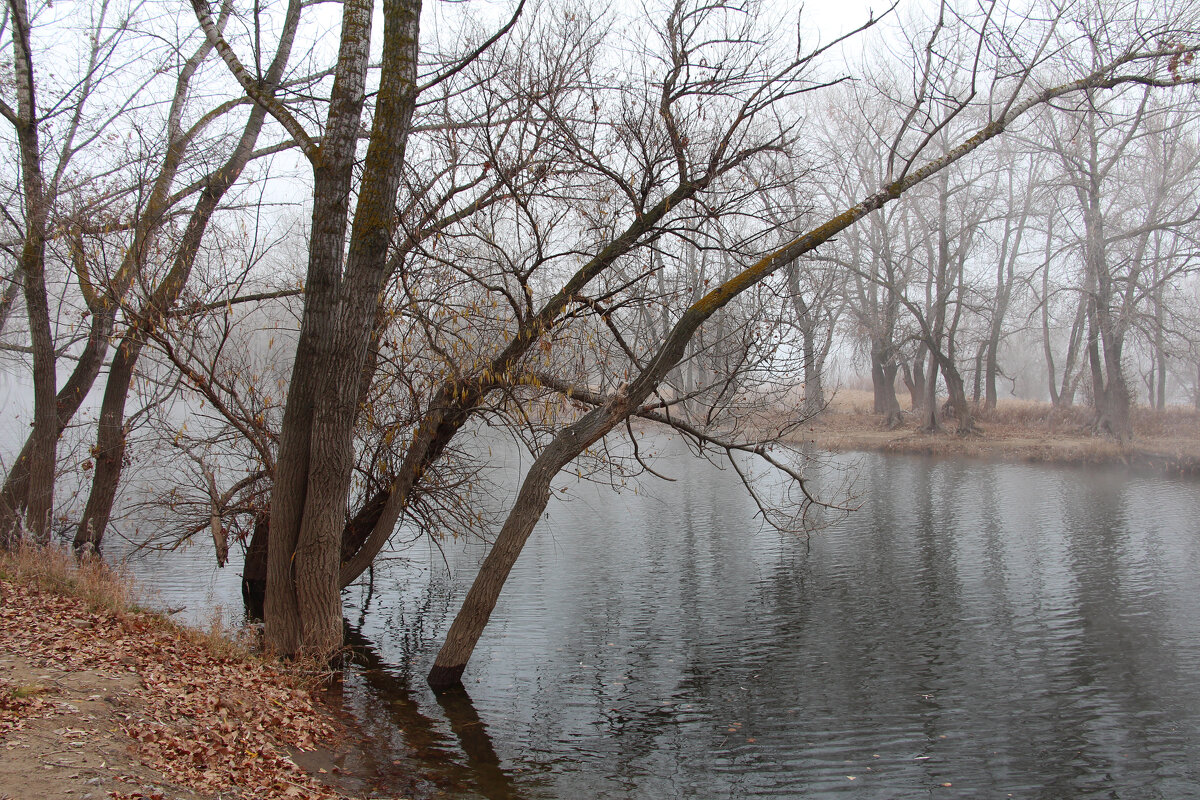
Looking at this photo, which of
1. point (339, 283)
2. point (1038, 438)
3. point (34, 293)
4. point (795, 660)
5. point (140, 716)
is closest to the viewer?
point (140, 716)

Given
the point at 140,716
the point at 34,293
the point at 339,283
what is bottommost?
the point at 140,716

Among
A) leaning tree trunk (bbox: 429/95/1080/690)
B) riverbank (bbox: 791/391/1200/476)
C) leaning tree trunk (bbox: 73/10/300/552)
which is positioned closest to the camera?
leaning tree trunk (bbox: 429/95/1080/690)

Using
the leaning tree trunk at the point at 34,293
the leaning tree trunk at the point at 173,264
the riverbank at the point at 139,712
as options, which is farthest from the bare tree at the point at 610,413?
the leaning tree trunk at the point at 34,293

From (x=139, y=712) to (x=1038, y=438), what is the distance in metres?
28.8

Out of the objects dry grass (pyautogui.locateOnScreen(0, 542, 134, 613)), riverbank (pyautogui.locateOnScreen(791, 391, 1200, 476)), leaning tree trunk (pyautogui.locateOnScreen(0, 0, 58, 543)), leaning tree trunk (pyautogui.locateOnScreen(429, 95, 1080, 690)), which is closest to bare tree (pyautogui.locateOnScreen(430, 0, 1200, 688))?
leaning tree trunk (pyautogui.locateOnScreen(429, 95, 1080, 690))

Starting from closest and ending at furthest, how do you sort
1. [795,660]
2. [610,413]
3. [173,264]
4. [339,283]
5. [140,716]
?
[140,716] < [339,283] < [610,413] < [795,660] < [173,264]

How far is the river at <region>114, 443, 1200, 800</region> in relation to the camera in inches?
272

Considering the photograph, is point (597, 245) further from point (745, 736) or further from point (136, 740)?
point (136, 740)

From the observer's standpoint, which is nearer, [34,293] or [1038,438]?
[34,293]

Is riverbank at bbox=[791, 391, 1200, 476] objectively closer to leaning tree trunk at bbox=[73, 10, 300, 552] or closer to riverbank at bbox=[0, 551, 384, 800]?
leaning tree trunk at bbox=[73, 10, 300, 552]

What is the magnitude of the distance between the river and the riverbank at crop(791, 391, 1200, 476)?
8.44 meters

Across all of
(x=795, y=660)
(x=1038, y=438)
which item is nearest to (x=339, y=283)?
(x=795, y=660)

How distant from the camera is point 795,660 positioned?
9.49 m

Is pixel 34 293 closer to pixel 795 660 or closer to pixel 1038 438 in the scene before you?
pixel 795 660
